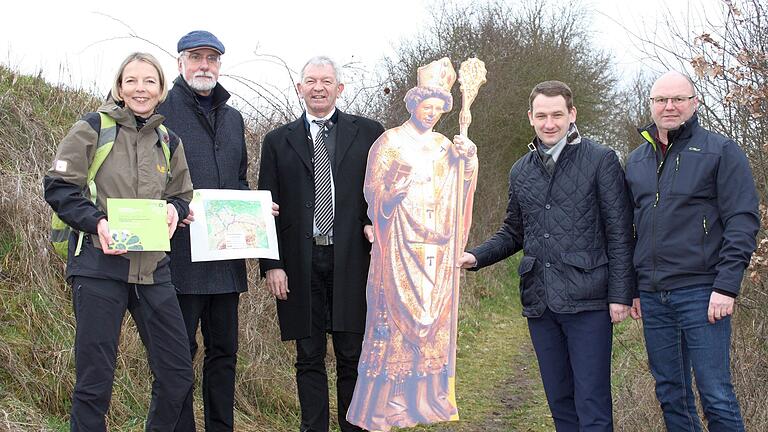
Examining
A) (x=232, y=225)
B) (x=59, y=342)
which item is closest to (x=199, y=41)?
(x=232, y=225)

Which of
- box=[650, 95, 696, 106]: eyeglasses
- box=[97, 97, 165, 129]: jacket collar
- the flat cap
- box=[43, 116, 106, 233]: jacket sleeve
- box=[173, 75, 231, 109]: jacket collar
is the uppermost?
the flat cap

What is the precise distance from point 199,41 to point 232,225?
3.48ft

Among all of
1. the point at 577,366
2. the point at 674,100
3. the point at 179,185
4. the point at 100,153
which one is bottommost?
the point at 577,366

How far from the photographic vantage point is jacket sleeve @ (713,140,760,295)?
11.9 ft

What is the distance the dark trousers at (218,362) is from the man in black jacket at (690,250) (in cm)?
226

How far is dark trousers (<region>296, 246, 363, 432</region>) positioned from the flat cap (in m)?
1.30

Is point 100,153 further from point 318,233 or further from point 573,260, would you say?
point 573,260

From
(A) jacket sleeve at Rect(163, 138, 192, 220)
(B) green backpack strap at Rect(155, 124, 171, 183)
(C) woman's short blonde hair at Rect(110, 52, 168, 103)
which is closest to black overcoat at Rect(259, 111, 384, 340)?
(A) jacket sleeve at Rect(163, 138, 192, 220)

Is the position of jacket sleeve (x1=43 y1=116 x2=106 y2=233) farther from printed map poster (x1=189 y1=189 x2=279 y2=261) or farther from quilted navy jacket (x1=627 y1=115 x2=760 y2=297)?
quilted navy jacket (x1=627 y1=115 x2=760 y2=297)

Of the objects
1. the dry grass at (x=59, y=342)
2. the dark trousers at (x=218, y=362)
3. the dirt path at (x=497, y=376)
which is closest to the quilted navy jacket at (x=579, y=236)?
the dry grass at (x=59, y=342)

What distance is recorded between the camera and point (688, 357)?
152 inches

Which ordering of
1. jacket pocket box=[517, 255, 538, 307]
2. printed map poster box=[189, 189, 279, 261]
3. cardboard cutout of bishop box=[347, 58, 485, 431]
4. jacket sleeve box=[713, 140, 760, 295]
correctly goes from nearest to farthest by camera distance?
jacket sleeve box=[713, 140, 760, 295], jacket pocket box=[517, 255, 538, 307], printed map poster box=[189, 189, 279, 261], cardboard cutout of bishop box=[347, 58, 485, 431]

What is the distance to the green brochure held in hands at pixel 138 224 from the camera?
11.7 ft

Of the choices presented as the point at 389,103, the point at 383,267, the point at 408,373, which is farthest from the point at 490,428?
the point at 389,103
